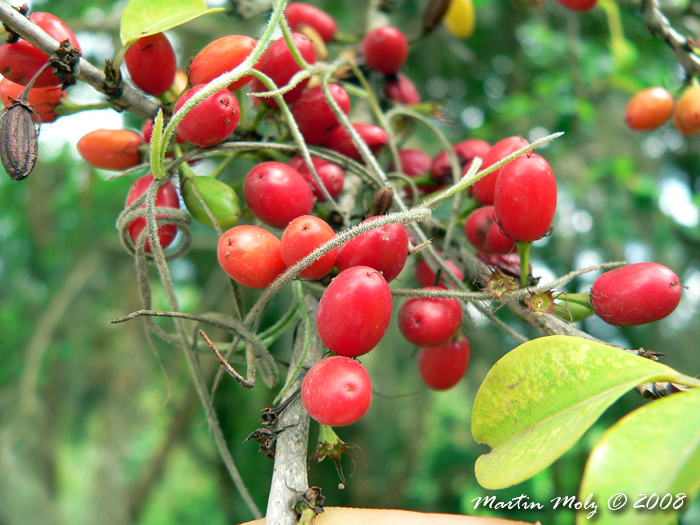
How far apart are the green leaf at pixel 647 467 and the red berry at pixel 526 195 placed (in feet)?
0.84

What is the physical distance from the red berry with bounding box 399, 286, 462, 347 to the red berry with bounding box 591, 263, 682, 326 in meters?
0.19

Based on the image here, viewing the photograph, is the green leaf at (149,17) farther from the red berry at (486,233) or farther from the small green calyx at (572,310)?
the small green calyx at (572,310)

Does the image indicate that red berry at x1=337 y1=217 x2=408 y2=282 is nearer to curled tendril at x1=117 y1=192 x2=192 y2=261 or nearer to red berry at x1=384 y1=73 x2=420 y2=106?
curled tendril at x1=117 y1=192 x2=192 y2=261

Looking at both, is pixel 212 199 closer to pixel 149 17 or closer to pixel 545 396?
pixel 149 17

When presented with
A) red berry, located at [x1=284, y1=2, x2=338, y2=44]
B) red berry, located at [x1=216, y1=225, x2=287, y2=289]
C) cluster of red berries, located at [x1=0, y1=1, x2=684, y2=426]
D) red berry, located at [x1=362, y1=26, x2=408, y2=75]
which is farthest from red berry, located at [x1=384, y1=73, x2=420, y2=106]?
red berry, located at [x1=216, y1=225, x2=287, y2=289]

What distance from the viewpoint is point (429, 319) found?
25.6 inches

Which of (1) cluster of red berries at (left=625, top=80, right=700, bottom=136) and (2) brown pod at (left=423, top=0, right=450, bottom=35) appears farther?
(2) brown pod at (left=423, top=0, right=450, bottom=35)

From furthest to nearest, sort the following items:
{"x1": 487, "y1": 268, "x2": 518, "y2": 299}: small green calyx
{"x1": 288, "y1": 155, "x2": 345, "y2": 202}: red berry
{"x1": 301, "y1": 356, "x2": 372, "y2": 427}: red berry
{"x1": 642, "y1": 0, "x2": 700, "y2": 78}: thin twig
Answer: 1. {"x1": 642, "y1": 0, "x2": 700, "y2": 78}: thin twig
2. {"x1": 288, "y1": 155, "x2": 345, "y2": 202}: red berry
3. {"x1": 487, "y1": 268, "x2": 518, "y2": 299}: small green calyx
4. {"x1": 301, "y1": 356, "x2": 372, "y2": 427}: red berry

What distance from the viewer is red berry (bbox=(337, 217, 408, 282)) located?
0.57 metres

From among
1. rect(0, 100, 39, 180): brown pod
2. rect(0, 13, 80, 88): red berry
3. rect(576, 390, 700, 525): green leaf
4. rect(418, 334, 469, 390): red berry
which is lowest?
rect(418, 334, 469, 390): red berry

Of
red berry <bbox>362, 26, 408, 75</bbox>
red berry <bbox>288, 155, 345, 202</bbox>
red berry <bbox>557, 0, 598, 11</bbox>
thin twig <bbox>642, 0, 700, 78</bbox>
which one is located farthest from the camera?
red berry <bbox>557, 0, 598, 11</bbox>

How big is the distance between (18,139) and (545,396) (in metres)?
0.67

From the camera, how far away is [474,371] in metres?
1.90

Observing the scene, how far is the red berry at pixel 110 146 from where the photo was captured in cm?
76
